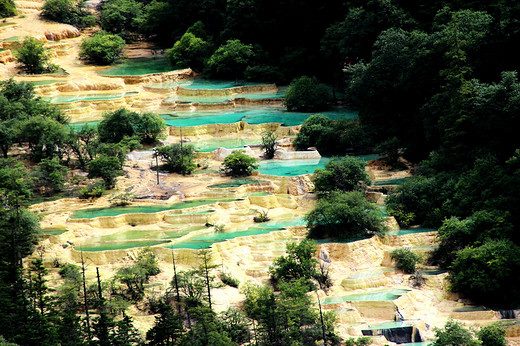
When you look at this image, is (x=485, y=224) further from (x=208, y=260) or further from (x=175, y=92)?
(x=175, y=92)

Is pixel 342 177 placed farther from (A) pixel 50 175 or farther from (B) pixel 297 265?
(A) pixel 50 175

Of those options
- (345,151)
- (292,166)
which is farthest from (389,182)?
(292,166)

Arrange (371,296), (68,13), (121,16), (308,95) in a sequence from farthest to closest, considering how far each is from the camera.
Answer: (68,13) → (121,16) → (308,95) → (371,296)

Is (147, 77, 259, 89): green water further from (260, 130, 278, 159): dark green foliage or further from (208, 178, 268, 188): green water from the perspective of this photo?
(208, 178, 268, 188): green water

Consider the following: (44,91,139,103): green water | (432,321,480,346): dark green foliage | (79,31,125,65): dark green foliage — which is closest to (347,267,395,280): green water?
(432,321,480,346): dark green foliage

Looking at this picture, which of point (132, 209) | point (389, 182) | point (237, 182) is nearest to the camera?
point (132, 209)

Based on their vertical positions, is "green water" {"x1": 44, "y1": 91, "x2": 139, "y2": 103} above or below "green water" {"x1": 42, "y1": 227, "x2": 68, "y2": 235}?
above

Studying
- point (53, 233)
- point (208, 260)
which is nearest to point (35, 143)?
point (53, 233)
